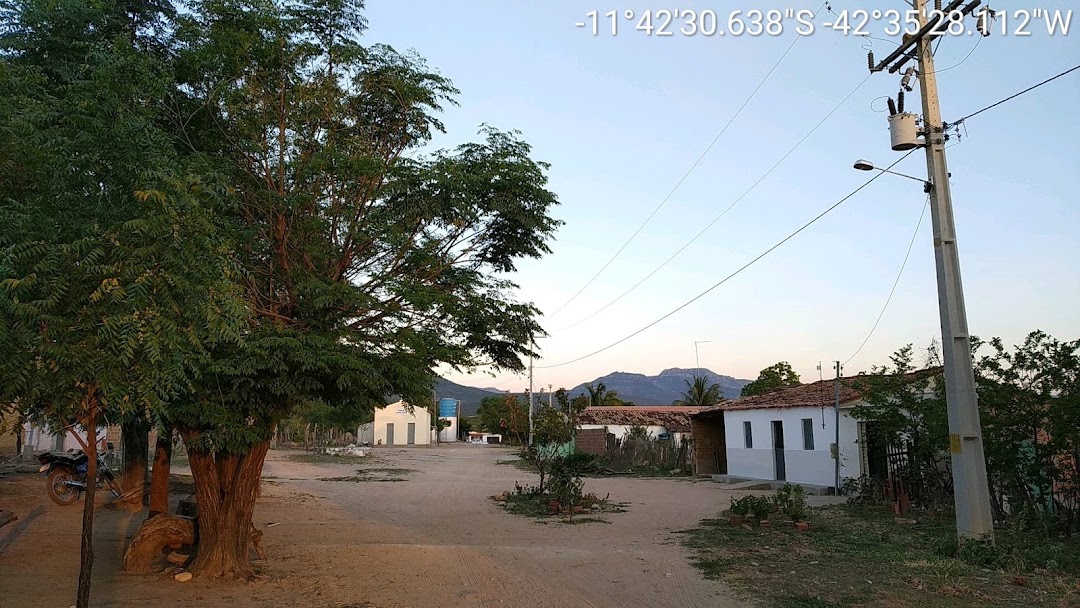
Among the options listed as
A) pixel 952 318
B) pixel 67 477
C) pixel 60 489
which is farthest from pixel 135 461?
pixel 952 318

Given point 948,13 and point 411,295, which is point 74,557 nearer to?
point 411,295

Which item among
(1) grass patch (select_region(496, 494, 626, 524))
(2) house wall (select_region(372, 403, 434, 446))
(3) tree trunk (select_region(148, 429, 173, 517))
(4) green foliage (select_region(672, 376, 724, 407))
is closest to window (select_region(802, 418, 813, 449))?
(1) grass patch (select_region(496, 494, 626, 524))

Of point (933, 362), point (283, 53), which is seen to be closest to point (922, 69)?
point (933, 362)

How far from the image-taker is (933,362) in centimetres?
1697

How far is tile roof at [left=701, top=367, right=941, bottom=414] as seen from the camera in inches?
924

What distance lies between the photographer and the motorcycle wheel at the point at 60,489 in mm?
16422

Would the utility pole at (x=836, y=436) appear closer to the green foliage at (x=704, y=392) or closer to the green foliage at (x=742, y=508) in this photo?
the green foliage at (x=742, y=508)

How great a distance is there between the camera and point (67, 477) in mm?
17078

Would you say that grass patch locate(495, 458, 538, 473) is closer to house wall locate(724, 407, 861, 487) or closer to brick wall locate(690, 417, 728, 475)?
brick wall locate(690, 417, 728, 475)

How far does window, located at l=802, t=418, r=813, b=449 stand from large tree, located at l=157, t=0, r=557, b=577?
615 inches

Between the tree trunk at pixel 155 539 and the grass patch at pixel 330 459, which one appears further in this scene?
the grass patch at pixel 330 459

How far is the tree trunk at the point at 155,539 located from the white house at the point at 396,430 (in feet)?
233

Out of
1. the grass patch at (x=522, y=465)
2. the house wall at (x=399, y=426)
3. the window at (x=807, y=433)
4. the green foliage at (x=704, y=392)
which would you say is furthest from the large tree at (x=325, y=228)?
the house wall at (x=399, y=426)

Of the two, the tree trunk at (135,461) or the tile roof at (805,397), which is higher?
the tile roof at (805,397)
